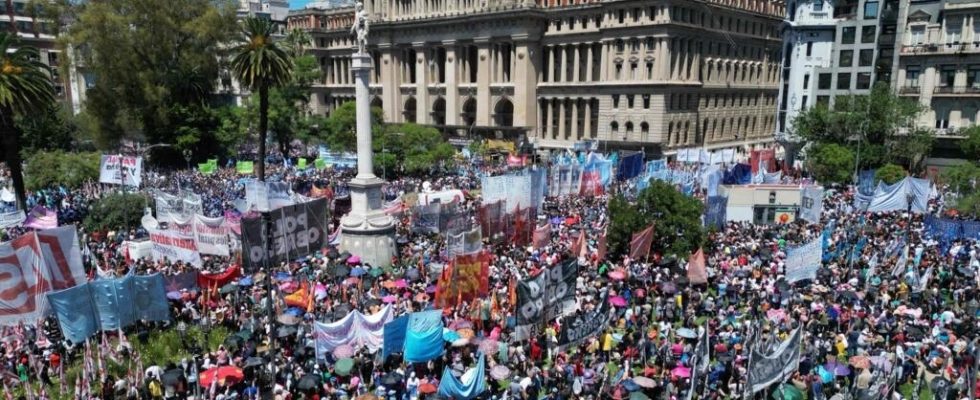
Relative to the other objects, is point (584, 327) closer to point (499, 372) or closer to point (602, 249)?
point (499, 372)

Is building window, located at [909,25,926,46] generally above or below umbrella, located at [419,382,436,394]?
above

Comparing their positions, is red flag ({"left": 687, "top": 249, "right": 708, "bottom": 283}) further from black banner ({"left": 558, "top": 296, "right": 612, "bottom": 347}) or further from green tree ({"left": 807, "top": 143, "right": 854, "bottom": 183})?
green tree ({"left": 807, "top": 143, "right": 854, "bottom": 183})

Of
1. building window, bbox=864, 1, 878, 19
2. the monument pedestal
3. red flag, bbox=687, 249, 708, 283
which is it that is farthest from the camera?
building window, bbox=864, 1, 878, 19

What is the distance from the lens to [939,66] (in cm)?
4984

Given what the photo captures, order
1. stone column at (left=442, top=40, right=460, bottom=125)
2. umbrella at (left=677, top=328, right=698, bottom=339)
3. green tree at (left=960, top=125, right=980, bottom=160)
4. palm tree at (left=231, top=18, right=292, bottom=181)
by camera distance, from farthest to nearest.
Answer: stone column at (left=442, top=40, right=460, bottom=125) < palm tree at (left=231, top=18, right=292, bottom=181) < green tree at (left=960, top=125, right=980, bottom=160) < umbrella at (left=677, top=328, right=698, bottom=339)

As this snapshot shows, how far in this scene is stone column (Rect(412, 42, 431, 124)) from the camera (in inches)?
3258

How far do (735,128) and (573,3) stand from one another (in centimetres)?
2459

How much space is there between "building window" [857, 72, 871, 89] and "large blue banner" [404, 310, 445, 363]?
50.7 m

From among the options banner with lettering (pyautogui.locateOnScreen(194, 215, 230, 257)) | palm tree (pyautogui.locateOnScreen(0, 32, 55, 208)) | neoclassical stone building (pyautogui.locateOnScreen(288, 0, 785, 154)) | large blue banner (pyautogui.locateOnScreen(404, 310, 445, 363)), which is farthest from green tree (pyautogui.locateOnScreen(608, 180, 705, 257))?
neoclassical stone building (pyautogui.locateOnScreen(288, 0, 785, 154))

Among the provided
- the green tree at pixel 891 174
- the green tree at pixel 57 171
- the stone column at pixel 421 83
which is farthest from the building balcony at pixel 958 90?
the green tree at pixel 57 171

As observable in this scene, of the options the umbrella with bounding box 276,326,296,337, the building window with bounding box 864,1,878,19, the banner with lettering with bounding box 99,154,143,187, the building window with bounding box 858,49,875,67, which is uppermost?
the building window with bounding box 864,1,878,19

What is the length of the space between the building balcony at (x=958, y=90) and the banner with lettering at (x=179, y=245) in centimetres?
5030

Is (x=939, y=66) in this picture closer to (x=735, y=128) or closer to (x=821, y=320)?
(x=735, y=128)

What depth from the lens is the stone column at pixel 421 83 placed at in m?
82.8
